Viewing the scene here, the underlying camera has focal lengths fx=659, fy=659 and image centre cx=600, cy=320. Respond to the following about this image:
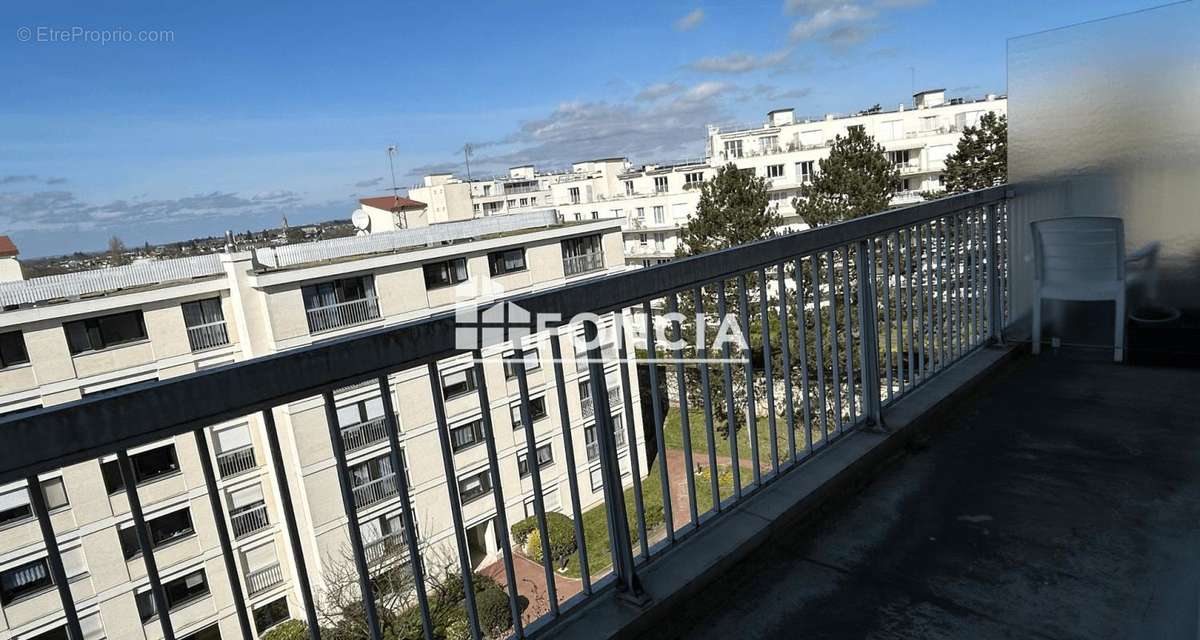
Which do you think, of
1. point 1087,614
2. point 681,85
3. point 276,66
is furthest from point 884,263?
point 681,85

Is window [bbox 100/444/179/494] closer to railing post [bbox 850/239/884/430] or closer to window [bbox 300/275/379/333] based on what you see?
railing post [bbox 850/239/884/430]

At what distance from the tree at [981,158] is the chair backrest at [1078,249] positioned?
77.6 ft

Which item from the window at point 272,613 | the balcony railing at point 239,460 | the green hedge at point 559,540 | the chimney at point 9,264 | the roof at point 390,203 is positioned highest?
the roof at point 390,203

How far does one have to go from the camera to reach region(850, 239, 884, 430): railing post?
279cm

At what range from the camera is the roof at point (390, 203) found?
34625 mm

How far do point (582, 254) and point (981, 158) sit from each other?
52.8 feet

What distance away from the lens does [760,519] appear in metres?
2.22

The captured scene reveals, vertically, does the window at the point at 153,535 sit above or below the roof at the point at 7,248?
below

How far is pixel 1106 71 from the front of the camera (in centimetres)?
393

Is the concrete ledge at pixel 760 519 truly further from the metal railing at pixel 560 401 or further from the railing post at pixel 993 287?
the railing post at pixel 993 287

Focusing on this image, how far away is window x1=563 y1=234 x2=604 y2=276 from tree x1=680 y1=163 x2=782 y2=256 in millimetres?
3374

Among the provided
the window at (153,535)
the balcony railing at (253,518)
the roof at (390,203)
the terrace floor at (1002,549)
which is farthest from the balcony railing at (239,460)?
the roof at (390,203)

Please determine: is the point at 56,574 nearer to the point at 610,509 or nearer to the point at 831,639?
the point at 610,509

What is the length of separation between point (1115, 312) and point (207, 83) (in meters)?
47.1
